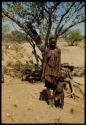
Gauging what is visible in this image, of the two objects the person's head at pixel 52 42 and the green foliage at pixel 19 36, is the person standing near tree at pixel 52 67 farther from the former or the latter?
the green foliage at pixel 19 36

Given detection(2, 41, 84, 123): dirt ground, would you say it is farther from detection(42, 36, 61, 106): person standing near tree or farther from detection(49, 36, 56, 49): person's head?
detection(49, 36, 56, 49): person's head

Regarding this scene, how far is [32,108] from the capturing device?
9367 millimetres

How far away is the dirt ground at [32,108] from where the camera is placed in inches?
332

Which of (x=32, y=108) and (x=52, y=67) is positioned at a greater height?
(x=52, y=67)

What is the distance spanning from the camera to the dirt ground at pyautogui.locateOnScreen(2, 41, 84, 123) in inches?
332

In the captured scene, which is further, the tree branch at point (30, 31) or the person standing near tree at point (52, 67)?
the tree branch at point (30, 31)

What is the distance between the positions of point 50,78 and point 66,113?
3.37 feet

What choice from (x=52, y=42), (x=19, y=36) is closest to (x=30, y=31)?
(x=19, y=36)

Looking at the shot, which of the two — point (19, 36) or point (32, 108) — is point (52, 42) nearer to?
point (32, 108)

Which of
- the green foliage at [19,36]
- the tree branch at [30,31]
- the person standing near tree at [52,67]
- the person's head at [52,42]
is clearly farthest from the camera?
the green foliage at [19,36]

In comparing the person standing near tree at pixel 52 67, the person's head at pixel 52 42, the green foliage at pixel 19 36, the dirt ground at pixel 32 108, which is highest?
the green foliage at pixel 19 36

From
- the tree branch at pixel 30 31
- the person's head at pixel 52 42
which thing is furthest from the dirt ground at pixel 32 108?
the tree branch at pixel 30 31

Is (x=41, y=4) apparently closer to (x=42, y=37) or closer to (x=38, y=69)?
(x=42, y=37)

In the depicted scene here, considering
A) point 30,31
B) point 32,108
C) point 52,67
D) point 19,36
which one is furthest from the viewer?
point 19,36
